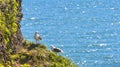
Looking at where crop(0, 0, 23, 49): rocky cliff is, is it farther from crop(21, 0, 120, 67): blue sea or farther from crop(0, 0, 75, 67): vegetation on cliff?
crop(21, 0, 120, 67): blue sea

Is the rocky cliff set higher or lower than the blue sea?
higher

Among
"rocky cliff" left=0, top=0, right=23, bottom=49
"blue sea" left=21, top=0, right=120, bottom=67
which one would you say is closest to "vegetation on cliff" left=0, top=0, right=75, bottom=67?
"rocky cliff" left=0, top=0, right=23, bottom=49

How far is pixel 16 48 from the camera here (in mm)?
32125

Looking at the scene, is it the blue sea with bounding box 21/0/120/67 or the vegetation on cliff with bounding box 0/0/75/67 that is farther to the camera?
the blue sea with bounding box 21/0/120/67

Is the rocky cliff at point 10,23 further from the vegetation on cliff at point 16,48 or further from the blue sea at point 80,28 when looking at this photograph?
the blue sea at point 80,28

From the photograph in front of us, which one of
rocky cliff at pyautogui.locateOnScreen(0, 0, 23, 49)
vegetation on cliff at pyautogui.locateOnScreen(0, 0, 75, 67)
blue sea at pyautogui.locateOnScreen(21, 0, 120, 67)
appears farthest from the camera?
blue sea at pyautogui.locateOnScreen(21, 0, 120, 67)

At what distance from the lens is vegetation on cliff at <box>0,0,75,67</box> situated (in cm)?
2889

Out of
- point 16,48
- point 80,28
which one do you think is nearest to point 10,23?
point 16,48

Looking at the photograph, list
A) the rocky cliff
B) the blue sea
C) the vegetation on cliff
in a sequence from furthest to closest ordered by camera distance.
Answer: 1. the blue sea
2. the rocky cliff
3. the vegetation on cliff

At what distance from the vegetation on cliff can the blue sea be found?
142 feet

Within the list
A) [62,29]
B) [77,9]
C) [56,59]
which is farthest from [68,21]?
[56,59]

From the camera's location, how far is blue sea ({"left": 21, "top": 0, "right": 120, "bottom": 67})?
9062cm

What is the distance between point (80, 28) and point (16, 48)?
90744mm

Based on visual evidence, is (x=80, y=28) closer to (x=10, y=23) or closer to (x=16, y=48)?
(x=16, y=48)
